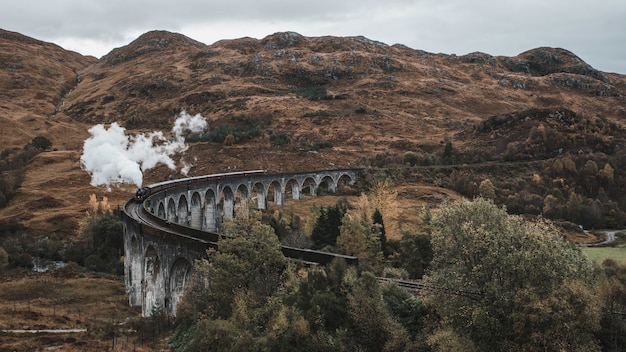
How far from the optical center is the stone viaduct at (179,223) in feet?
123

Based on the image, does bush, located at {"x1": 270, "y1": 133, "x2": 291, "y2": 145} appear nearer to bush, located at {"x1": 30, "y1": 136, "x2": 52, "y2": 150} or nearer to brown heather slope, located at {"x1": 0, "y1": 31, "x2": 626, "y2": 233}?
brown heather slope, located at {"x1": 0, "y1": 31, "x2": 626, "y2": 233}

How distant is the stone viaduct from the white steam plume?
9068 mm

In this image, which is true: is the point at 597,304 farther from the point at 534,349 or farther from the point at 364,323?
the point at 364,323

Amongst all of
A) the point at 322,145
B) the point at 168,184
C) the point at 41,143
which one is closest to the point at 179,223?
the point at 168,184

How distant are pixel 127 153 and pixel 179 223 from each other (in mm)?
23979

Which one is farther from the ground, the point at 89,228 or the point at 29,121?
the point at 29,121

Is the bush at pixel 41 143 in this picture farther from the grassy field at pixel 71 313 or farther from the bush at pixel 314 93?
the bush at pixel 314 93

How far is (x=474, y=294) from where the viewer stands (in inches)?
802

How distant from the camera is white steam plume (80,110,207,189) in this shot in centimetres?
7588

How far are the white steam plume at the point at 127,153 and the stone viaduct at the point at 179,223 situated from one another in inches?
357

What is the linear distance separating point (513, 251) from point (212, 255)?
1731cm

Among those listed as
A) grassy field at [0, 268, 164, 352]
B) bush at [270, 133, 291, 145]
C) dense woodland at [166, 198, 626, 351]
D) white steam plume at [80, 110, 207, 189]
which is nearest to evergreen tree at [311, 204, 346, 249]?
grassy field at [0, 268, 164, 352]

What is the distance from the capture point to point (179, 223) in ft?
223

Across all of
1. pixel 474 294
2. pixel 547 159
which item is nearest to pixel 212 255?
pixel 474 294
